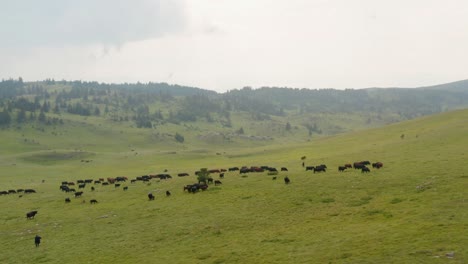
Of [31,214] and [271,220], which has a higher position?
[31,214]

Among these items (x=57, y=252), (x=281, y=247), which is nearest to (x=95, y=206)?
(x=57, y=252)

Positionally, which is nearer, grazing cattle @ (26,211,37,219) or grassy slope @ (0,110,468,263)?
grassy slope @ (0,110,468,263)

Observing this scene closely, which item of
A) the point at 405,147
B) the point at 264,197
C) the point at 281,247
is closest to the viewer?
the point at 281,247

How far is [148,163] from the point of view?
10156cm

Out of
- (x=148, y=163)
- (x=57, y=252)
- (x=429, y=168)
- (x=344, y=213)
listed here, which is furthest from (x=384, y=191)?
(x=148, y=163)

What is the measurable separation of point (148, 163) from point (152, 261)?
76.6 m

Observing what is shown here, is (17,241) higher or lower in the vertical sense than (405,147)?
lower

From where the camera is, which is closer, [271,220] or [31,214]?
[271,220]

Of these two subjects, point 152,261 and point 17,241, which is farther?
point 17,241

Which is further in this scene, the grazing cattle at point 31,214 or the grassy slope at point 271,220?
the grazing cattle at point 31,214

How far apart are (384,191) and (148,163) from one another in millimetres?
73203

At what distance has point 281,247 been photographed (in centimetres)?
2592

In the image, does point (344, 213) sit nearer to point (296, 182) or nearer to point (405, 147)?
point (296, 182)

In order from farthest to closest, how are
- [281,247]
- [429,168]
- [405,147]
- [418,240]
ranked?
1. [405,147]
2. [429,168]
3. [281,247]
4. [418,240]
